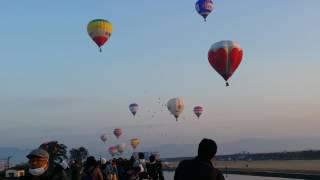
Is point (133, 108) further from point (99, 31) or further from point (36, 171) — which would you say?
point (36, 171)

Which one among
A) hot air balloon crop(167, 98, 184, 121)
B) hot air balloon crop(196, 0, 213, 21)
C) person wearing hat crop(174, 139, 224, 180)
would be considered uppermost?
Answer: hot air balloon crop(196, 0, 213, 21)

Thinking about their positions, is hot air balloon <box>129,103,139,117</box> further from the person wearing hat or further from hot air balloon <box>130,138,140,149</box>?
the person wearing hat

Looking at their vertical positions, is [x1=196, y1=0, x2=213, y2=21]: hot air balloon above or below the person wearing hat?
above

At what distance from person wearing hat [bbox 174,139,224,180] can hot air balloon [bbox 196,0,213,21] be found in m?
42.8

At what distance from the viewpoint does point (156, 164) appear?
2098cm

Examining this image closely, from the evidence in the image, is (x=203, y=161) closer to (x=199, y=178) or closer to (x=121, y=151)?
(x=199, y=178)

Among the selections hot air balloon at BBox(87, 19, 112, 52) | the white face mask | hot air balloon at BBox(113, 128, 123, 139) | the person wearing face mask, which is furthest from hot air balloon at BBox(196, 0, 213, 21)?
the white face mask

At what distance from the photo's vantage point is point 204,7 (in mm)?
49562

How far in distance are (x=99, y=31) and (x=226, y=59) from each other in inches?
486

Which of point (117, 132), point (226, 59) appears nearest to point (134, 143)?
point (117, 132)

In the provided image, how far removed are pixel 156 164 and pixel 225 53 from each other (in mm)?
20828

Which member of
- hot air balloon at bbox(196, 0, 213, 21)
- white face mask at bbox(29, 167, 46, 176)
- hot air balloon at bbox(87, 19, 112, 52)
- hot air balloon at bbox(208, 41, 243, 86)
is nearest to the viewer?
white face mask at bbox(29, 167, 46, 176)

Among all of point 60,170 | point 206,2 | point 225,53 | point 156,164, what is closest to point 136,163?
point 156,164

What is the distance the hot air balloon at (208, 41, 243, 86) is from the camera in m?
40.8
